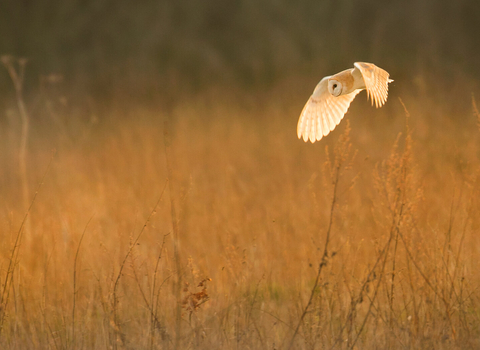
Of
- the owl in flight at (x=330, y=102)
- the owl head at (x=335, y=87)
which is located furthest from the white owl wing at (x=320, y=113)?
the owl head at (x=335, y=87)

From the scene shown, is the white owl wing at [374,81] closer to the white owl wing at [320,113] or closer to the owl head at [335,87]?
the owl head at [335,87]

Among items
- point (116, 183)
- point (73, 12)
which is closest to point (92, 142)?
point (116, 183)

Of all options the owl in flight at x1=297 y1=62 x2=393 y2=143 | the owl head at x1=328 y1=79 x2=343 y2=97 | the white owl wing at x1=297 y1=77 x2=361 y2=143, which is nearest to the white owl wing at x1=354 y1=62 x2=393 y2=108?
the owl in flight at x1=297 y1=62 x2=393 y2=143

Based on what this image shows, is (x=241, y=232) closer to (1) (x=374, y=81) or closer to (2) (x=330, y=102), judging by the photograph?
(2) (x=330, y=102)

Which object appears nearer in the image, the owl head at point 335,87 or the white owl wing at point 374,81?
the white owl wing at point 374,81

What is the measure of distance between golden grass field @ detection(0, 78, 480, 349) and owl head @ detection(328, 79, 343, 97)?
0.20m

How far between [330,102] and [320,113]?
8 centimetres

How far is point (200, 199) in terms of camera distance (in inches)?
165

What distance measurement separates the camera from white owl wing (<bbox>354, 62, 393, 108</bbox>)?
190 cm

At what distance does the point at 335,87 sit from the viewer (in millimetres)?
2107

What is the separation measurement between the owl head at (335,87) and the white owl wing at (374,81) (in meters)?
0.13

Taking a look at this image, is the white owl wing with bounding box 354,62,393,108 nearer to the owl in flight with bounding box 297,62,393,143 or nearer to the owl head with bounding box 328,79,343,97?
the owl in flight with bounding box 297,62,393,143

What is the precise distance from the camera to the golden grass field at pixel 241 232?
2.08 m

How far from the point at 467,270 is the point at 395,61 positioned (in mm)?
3286
